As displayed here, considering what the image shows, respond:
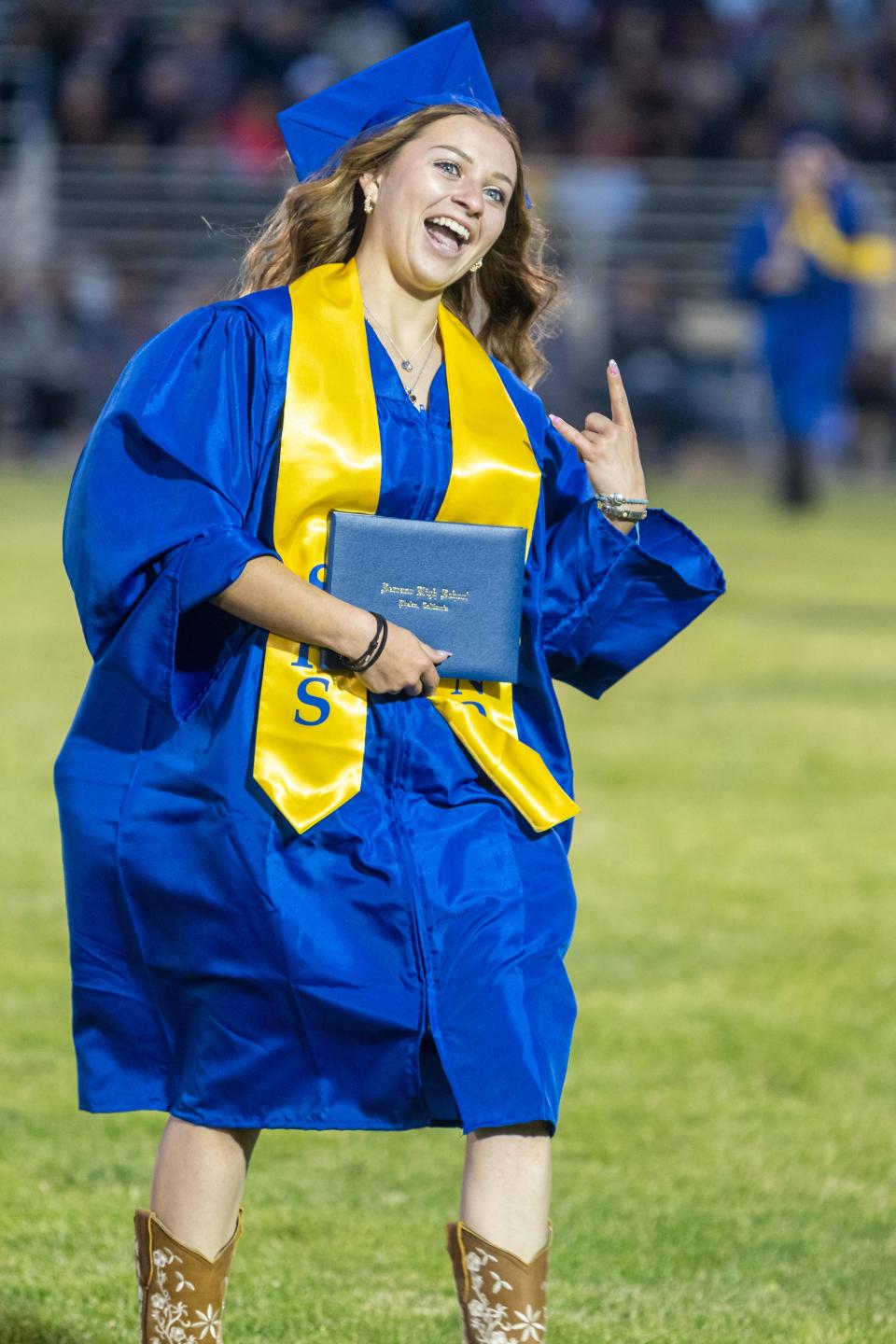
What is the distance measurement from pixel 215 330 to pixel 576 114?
63.6 feet

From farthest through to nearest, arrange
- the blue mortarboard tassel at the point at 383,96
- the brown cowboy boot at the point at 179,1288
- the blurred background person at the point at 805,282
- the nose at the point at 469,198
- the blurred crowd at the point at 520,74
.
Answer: the blurred crowd at the point at 520,74 < the blurred background person at the point at 805,282 < the blue mortarboard tassel at the point at 383,96 < the nose at the point at 469,198 < the brown cowboy boot at the point at 179,1288

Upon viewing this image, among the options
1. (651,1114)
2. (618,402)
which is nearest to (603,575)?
(618,402)

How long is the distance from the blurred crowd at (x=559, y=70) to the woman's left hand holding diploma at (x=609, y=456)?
60.0 feet

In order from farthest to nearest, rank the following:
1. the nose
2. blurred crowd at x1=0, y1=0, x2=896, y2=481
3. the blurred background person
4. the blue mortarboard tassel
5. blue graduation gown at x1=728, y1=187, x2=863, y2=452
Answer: blurred crowd at x1=0, y1=0, x2=896, y2=481, blue graduation gown at x1=728, y1=187, x2=863, y2=452, the blurred background person, the blue mortarboard tassel, the nose

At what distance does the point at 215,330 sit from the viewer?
2.77 metres

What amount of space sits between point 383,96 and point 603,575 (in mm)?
678

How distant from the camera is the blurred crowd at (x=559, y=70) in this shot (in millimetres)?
21328

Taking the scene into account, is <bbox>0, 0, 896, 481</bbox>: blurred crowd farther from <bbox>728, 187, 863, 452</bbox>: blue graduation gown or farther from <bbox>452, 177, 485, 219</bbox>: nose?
<bbox>452, 177, 485, 219</bbox>: nose

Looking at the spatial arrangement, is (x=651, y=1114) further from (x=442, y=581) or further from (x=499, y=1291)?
(x=442, y=581)

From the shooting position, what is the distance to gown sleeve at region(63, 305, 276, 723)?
8.82 ft

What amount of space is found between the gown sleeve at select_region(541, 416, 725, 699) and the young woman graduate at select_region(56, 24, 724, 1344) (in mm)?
141

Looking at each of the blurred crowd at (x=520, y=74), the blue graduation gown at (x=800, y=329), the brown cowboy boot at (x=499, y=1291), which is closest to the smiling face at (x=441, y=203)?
the brown cowboy boot at (x=499, y=1291)

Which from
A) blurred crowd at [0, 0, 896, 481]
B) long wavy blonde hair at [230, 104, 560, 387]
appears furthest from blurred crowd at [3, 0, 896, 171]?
long wavy blonde hair at [230, 104, 560, 387]

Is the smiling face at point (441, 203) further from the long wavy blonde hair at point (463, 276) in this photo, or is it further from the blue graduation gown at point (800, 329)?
the blue graduation gown at point (800, 329)
